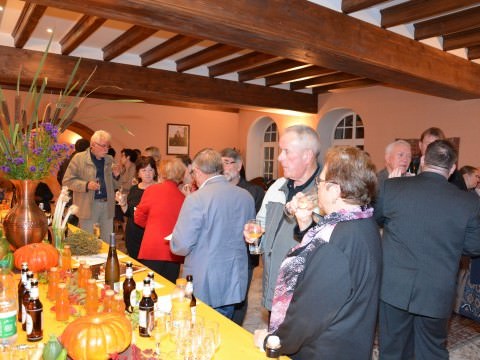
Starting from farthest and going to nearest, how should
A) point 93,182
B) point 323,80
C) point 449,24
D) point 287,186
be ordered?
point 323,80
point 93,182
point 449,24
point 287,186

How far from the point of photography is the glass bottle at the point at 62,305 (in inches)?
71.1

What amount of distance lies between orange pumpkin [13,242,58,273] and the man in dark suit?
2.02 m

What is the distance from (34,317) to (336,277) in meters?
1.13

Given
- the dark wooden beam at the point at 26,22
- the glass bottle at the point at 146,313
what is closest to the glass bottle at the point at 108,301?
the glass bottle at the point at 146,313

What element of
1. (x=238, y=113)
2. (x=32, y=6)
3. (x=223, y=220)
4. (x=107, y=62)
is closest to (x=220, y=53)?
(x=107, y=62)

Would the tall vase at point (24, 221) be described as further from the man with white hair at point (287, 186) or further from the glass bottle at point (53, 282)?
the man with white hair at point (287, 186)

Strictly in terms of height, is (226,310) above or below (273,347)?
below

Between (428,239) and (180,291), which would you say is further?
(428,239)

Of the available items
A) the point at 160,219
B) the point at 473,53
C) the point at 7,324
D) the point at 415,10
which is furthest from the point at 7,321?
the point at 473,53

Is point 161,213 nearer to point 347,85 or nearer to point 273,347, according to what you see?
point 273,347

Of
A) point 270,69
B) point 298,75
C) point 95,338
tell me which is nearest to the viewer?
point 95,338

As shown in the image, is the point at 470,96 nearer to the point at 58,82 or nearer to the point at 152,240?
the point at 152,240

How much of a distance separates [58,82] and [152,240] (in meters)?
3.82

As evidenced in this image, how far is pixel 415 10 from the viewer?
395 cm
